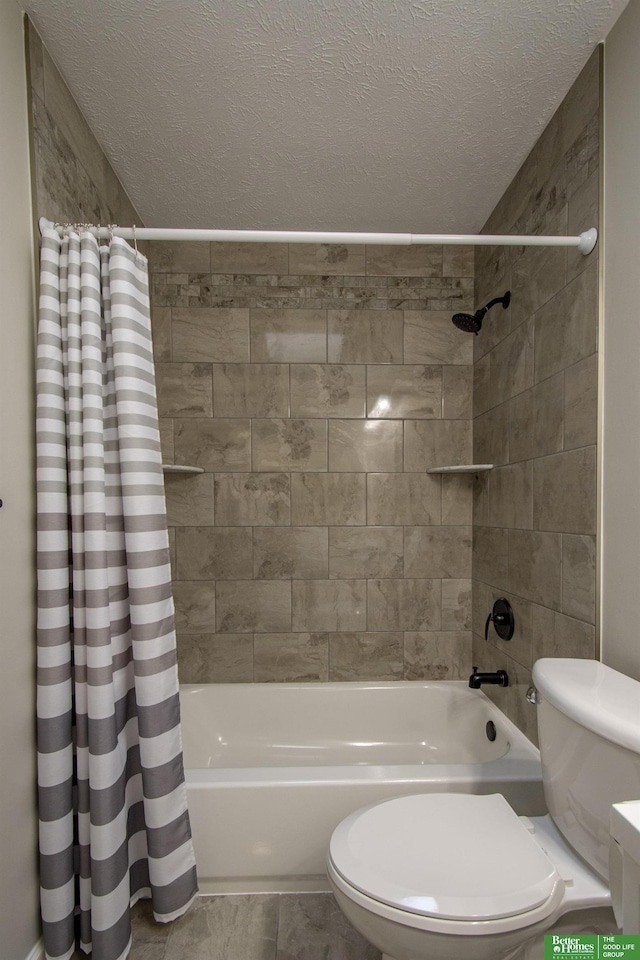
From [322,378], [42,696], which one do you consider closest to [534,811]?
[42,696]

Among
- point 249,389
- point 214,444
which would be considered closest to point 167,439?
point 214,444

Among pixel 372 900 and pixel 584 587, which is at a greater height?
pixel 584 587

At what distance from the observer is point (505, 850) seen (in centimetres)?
116

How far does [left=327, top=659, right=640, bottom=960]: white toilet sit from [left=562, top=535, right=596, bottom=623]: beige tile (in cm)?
24

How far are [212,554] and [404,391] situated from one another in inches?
46.7

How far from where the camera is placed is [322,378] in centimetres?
248

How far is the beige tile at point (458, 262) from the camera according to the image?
2516mm

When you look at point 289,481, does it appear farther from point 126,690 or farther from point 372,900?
point 372,900

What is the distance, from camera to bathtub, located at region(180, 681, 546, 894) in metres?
1.61

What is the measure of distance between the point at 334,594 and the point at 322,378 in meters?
1.02

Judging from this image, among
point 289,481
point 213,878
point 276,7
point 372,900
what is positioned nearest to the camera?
point 372,900

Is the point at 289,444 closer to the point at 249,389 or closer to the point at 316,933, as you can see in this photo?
the point at 249,389

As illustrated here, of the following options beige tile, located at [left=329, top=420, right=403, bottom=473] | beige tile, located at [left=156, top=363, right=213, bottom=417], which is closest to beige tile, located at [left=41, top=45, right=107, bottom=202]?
beige tile, located at [left=156, top=363, right=213, bottom=417]

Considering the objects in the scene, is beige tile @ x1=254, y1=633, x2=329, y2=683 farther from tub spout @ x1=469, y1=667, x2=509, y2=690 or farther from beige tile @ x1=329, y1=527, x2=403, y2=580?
tub spout @ x1=469, y1=667, x2=509, y2=690
